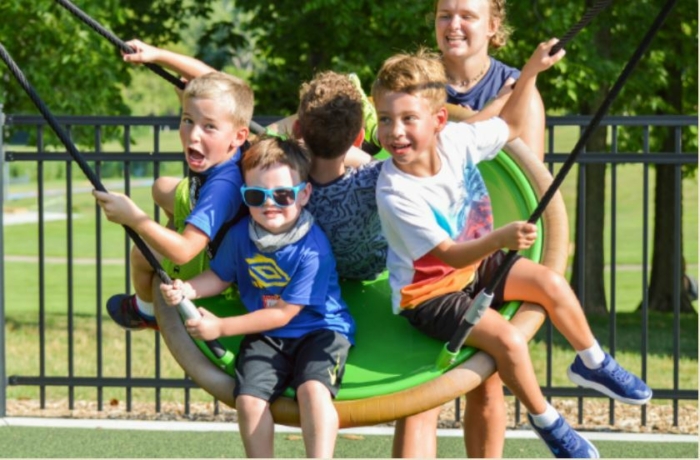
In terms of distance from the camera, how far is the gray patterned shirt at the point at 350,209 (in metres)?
3.63

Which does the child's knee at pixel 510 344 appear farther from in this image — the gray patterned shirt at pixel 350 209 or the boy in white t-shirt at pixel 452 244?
the gray patterned shirt at pixel 350 209

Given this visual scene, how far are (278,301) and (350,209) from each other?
0.35 meters

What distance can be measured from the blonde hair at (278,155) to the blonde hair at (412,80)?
10.3 inches

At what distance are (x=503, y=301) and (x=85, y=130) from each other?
835 centimetres

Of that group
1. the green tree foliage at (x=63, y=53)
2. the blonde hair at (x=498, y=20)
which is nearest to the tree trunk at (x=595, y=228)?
the green tree foliage at (x=63, y=53)

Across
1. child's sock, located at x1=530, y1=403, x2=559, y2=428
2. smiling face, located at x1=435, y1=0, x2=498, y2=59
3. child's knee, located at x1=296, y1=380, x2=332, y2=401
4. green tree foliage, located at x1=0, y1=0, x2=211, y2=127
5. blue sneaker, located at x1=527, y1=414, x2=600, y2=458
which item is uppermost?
green tree foliage, located at x1=0, y1=0, x2=211, y2=127

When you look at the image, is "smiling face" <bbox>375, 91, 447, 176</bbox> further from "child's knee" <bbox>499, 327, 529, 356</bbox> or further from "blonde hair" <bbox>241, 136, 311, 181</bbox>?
"child's knee" <bbox>499, 327, 529, 356</bbox>

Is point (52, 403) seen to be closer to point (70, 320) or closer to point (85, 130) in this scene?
point (70, 320)

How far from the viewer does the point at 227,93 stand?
3537mm

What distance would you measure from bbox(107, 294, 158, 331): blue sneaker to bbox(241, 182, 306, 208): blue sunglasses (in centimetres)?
82

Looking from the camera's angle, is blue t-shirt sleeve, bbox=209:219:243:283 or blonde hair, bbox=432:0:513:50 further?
blonde hair, bbox=432:0:513:50

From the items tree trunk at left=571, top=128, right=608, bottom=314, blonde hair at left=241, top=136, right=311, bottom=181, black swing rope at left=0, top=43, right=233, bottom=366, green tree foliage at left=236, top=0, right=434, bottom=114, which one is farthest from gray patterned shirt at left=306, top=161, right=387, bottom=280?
tree trunk at left=571, top=128, right=608, bottom=314

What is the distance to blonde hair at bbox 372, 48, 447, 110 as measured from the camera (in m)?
3.45

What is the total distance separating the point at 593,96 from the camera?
11.7m
